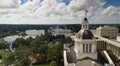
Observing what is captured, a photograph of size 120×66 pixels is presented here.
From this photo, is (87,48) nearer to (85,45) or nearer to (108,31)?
(85,45)

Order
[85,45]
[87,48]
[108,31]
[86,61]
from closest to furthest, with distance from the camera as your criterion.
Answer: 1. [86,61]
2. [85,45]
3. [87,48]
4. [108,31]

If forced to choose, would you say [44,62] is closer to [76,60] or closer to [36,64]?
[36,64]

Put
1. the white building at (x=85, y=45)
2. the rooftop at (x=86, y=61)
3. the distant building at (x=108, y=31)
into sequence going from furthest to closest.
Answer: the distant building at (x=108, y=31)
the white building at (x=85, y=45)
the rooftop at (x=86, y=61)

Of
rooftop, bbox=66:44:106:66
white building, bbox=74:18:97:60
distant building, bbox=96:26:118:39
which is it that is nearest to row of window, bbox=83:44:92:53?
white building, bbox=74:18:97:60

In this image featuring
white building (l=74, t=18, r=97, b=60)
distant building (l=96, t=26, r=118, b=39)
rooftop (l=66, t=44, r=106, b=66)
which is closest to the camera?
rooftop (l=66, t=44, r=106, b=66)

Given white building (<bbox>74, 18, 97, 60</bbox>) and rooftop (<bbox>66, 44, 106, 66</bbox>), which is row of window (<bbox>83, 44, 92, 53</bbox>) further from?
rooftop (<bbox>66, 44, 106, 66</bbox>)

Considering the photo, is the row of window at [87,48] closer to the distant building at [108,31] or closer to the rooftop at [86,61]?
the rooftop at [86,61]

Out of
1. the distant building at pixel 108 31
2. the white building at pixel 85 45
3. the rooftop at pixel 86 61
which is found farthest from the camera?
the distant building at pixel 108 31

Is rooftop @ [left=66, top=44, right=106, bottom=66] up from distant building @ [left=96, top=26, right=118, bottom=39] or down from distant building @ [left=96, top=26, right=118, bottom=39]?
up

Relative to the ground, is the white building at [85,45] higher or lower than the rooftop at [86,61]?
higher

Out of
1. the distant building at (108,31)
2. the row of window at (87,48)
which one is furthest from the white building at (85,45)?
the distant building at (108,31)

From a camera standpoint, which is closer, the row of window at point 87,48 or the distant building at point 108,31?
the row of window at point 87,48

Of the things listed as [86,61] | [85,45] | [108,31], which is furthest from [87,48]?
[108,31]
